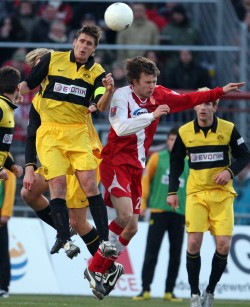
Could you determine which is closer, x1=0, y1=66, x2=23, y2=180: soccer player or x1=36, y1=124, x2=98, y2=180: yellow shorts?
x1=36, y1=124, x2=98, y2=180: yellow shorts

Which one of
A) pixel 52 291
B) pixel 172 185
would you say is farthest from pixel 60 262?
pixel 172 185

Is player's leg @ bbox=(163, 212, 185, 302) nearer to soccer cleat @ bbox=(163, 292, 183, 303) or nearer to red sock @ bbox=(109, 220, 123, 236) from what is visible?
soccer cleat @ bbox=(163, 292, 183, 303)

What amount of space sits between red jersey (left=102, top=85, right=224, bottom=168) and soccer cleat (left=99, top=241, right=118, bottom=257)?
47.5 inches

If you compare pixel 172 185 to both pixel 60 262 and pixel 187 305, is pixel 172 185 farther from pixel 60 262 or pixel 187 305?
pixel 60 262

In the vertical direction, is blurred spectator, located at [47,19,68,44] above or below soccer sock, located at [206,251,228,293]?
above

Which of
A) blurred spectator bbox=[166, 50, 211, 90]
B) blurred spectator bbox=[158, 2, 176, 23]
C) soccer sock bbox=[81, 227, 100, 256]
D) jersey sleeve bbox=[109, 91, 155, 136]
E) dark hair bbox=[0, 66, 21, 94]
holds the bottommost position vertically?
soccer sock bbox=[81, 227, 100, 256]

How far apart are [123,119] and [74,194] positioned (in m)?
1.19

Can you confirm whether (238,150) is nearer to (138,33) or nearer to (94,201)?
(94,201)

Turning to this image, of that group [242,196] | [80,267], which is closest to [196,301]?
[80,267]

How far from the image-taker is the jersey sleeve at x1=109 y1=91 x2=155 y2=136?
12.9 meters

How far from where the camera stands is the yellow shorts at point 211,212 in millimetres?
14086

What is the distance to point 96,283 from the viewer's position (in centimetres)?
1282

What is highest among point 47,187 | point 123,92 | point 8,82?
point 8,82

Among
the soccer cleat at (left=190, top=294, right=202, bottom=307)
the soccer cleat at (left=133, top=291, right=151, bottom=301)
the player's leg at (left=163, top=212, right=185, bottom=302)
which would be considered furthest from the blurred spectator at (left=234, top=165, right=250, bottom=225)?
the soccer cleat at (left=190, top=294, right=202, bottom=307)
